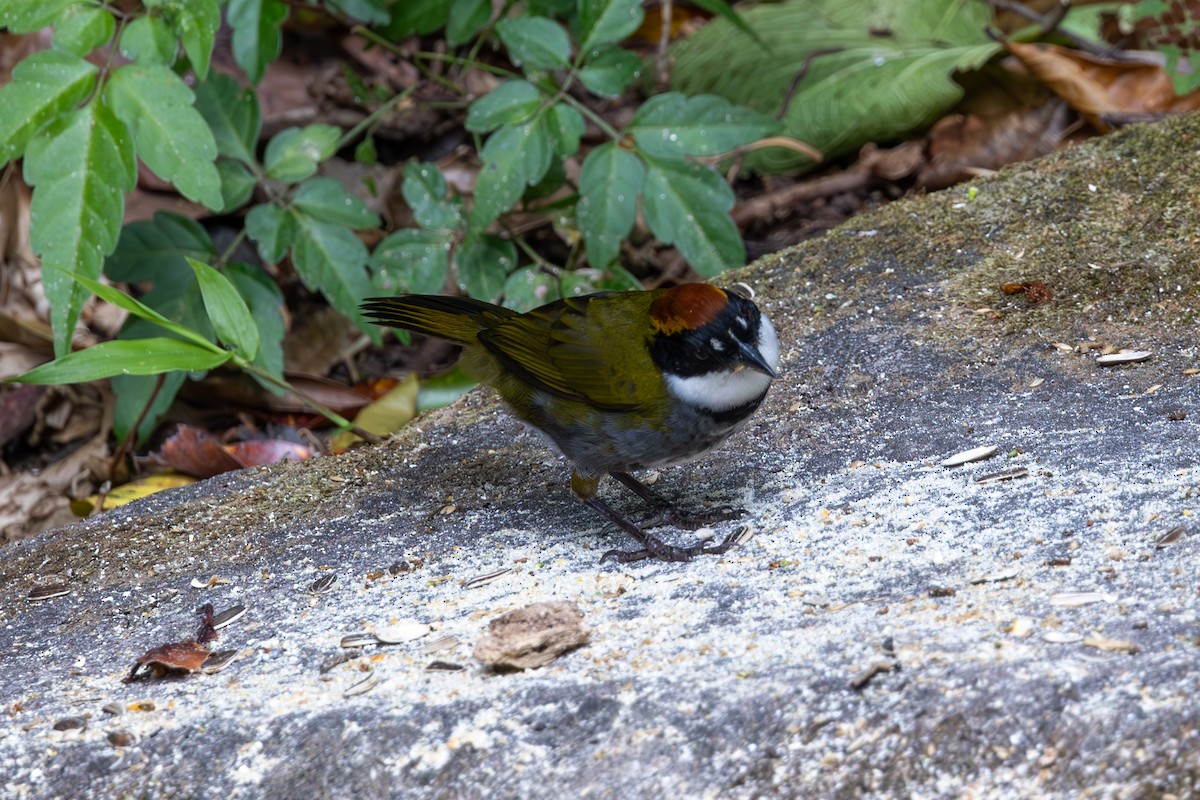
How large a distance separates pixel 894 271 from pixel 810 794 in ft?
8.03

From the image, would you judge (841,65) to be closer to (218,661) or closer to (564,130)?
(564,130)

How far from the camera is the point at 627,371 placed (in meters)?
3.44

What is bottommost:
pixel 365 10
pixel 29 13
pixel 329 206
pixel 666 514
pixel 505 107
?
pixel 666 514

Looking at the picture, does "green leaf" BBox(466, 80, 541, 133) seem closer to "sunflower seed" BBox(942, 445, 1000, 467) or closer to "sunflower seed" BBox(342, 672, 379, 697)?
"sunflower seed" BBox(942, 445, 1000, 467)

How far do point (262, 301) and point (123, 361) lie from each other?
3.89ft

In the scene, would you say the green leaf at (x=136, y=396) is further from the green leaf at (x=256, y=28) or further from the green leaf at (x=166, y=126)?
the green leaf at (x=256, y=28)

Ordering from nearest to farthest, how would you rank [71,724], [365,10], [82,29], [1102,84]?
1. [71,724]
2. [82,29]
3. [365,10]
4. [1102,84]

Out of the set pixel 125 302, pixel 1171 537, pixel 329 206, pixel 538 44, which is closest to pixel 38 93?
pixel 125 302

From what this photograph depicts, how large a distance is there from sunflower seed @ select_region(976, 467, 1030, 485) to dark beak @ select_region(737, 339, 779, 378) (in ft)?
1.92

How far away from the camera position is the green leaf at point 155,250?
465cm

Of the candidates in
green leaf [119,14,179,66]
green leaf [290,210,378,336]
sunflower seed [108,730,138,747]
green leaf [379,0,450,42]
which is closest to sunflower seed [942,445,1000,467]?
sunflower seed [108,730,138,747]

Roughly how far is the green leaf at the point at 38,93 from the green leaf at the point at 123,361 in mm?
655

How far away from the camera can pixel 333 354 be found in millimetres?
5941

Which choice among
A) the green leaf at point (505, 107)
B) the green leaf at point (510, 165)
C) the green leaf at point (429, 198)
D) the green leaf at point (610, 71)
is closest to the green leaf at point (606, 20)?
the green leaf at point (610, 71)
